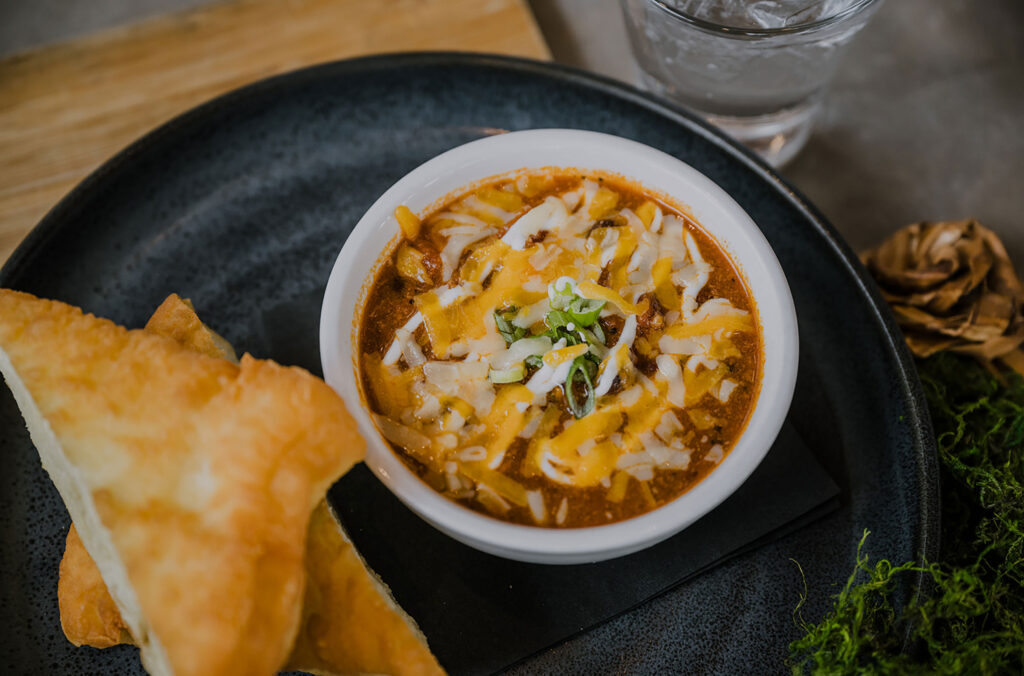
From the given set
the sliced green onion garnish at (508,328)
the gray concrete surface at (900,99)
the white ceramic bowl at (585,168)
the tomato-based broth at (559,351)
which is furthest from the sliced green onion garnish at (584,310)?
the gray concrete surface at (900,99)

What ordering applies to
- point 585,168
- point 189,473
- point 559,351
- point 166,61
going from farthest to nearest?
1. point 166,61
2. point 585,168
3. point 559,351
4. point 189,473

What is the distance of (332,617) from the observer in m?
1.89

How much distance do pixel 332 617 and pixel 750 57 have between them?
7.32ft

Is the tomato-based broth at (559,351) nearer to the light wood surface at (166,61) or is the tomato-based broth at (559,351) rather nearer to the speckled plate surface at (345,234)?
the speckled plate surface at (345,234)

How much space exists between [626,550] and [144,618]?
44.4 inches

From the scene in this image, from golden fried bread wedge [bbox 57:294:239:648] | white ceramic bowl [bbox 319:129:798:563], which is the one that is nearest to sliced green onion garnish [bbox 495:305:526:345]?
white ceramic bowl [bbox 319:129:798:563]

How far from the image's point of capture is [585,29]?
11.6 ft

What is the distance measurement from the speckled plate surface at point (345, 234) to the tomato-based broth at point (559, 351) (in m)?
0.47

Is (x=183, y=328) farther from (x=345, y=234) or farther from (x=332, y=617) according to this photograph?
(x=332, y=617)

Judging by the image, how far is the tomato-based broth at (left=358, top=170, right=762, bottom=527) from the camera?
2.00 m

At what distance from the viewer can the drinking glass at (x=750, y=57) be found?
251cm

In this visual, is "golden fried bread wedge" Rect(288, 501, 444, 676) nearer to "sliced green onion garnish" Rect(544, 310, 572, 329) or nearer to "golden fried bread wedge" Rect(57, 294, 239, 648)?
"golden fried bread wedge" Rect(57, 294, 239, 648)

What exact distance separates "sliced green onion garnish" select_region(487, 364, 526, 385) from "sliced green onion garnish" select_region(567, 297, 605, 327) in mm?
202

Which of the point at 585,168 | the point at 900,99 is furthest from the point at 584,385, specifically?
the point at 900,99
